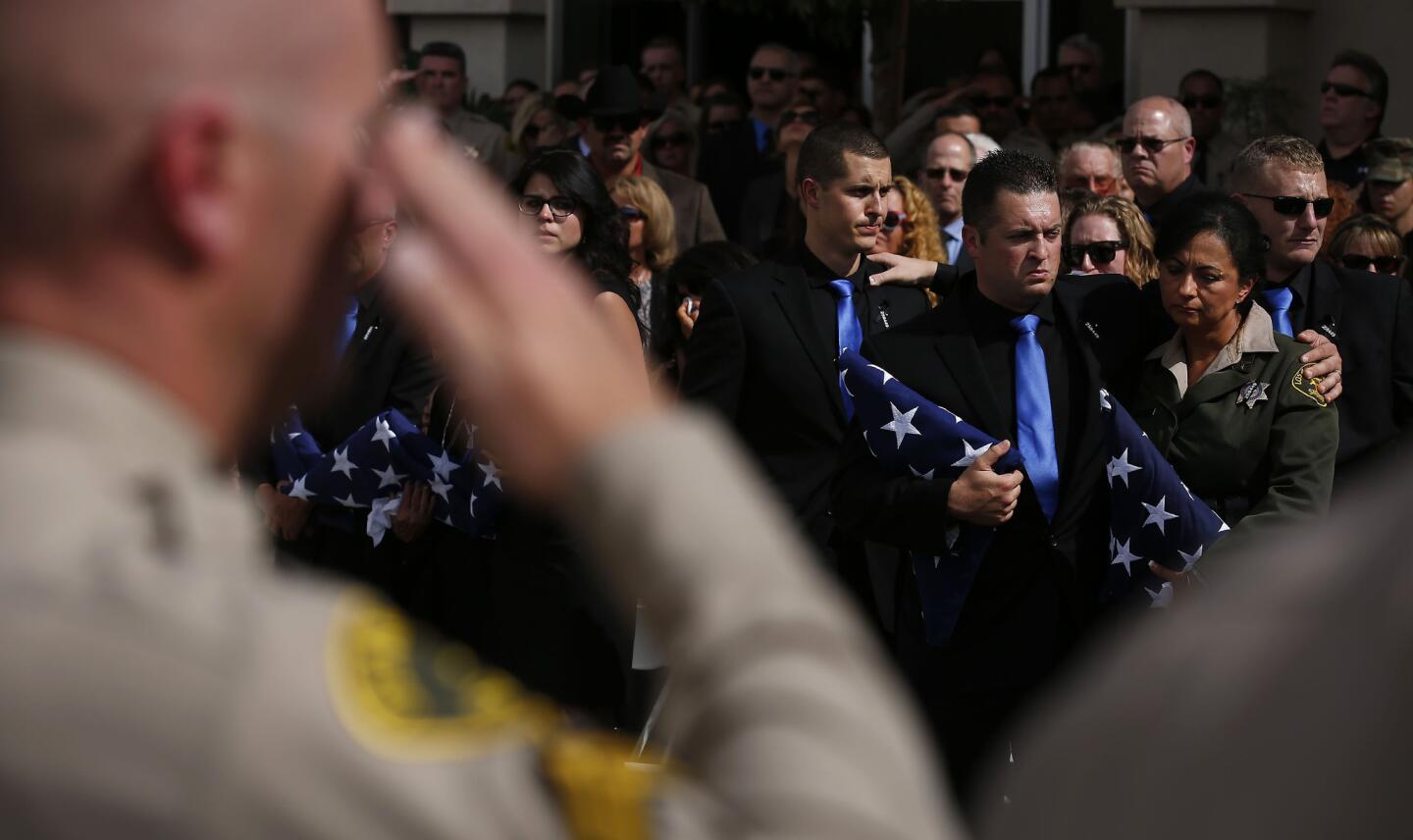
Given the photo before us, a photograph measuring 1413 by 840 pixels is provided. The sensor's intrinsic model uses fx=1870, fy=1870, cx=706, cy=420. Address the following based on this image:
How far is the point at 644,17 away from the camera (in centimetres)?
1585

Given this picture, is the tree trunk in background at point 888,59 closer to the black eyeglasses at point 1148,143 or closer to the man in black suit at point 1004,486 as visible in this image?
the black eyeglasses at point 1148,143

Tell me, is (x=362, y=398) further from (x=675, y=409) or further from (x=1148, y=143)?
(x=675, y=409)

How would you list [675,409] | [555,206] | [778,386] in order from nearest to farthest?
1. [675,409]
2. [778,386]
3. [555,206]

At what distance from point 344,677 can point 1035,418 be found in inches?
180

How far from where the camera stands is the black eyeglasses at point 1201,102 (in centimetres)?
1066

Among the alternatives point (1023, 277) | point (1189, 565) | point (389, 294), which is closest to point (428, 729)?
point (389, 294)

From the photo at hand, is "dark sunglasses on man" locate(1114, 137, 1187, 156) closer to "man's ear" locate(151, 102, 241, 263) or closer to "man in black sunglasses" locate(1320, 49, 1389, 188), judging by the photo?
"man in black sunglasses" locate(1320, 49, 1389, 188)

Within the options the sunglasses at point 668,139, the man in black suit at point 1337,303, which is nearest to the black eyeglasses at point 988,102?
the sunglasses at point 668,139

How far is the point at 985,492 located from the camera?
16.9ft

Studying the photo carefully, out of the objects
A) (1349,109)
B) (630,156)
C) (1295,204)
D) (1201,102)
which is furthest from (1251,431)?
(1201,102)

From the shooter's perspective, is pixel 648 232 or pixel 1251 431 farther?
pixel 648 232

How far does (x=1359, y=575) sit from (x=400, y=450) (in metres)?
5.73

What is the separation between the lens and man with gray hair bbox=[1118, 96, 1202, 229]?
8328 millimetres

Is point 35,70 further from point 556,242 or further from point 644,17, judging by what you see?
point 644,17
